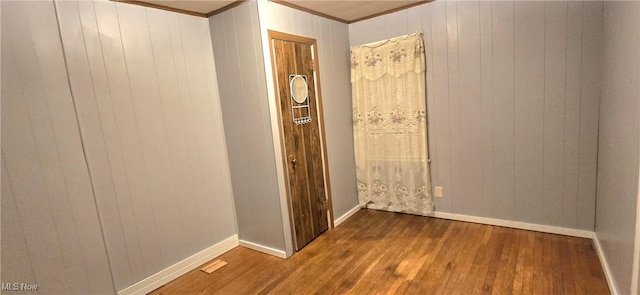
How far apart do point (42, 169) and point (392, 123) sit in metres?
2.83

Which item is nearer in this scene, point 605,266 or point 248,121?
point 605,266

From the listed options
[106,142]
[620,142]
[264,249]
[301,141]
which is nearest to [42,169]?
[106,142]

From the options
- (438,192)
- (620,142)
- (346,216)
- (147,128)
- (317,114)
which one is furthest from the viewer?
(346,216)

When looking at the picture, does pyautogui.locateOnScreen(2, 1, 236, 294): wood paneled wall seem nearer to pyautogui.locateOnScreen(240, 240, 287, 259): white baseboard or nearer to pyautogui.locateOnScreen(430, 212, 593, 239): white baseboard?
pyautogui.locateOnScreen(240, 240, 287, 259): white baseboard

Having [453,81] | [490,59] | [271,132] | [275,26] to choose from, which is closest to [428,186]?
[453,81]

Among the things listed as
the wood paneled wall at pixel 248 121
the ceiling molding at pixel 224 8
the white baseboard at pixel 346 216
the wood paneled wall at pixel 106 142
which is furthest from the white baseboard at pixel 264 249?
the ceiling molding at pixel 224 8

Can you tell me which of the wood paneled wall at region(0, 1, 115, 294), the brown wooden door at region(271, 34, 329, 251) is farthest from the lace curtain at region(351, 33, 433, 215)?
the wood paneled wall at region(0, 1, 115, 294)

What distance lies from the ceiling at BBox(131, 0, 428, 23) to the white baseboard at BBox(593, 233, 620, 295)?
2487 millimetres

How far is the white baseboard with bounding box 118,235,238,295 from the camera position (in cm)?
224

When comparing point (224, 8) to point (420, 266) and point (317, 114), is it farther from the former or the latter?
point (420, 266)

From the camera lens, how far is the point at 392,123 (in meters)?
3.22

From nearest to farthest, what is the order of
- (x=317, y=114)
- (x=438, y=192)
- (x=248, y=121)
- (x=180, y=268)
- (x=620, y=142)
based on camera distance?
(x=620, y=142) < (x=180, y=268) < (x=248, y=121) < (x=317, y=114) < (x=438, y=192)

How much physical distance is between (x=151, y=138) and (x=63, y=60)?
2.31ft

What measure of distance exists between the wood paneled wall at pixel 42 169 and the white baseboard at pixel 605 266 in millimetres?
3259
